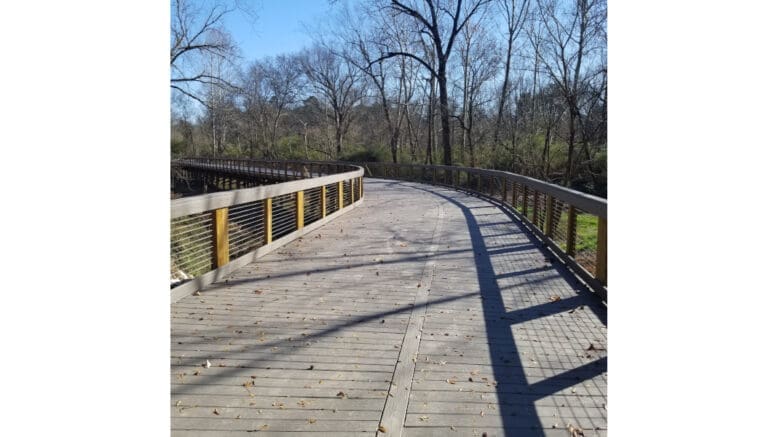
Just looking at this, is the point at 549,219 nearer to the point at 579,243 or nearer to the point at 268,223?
the point at 579,243

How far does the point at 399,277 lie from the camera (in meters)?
6.17

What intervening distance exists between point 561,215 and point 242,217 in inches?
180

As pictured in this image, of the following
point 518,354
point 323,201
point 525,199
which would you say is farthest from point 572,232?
point 323,201

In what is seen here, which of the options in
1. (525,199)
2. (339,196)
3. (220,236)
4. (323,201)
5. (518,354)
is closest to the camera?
(518,354)

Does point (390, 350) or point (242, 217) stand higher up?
point (242, 217)

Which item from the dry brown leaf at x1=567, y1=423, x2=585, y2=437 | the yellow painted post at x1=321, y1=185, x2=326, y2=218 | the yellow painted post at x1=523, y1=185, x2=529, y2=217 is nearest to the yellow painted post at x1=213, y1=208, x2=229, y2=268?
the dry brown leaf at x1=567, y1=423, x2=585, y2=437

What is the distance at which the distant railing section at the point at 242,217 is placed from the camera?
580 cm

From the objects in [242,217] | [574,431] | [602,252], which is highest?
[242,217]

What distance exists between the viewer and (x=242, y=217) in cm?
754

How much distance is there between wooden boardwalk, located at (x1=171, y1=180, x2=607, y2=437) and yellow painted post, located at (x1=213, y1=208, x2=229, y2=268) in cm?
29

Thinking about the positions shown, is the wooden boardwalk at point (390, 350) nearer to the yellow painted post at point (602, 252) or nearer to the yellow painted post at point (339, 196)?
the yellow painted post at point (602, 252)

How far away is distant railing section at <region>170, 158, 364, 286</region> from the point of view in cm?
580

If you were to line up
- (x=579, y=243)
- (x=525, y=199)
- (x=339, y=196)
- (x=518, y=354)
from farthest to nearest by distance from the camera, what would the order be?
(x=339, y=196) → (x=525, y=199) → (x=579, y=243) → (x=518, y=354)

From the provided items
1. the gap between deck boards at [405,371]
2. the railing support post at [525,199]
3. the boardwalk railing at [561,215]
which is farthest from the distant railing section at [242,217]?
the railing support post at [525,199]
